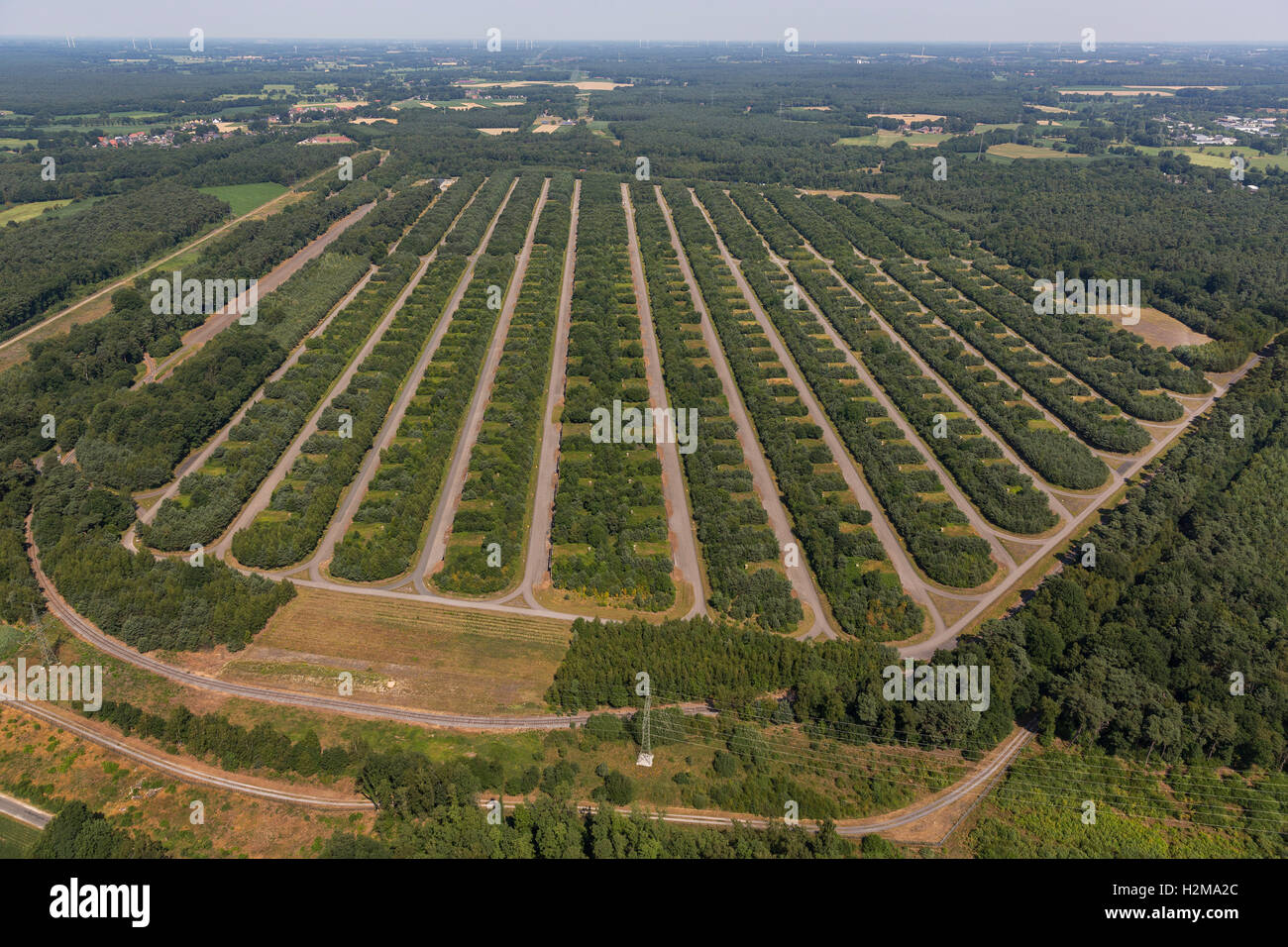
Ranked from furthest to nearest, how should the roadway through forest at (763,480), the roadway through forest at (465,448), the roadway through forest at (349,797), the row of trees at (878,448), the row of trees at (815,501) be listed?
the roadway through forest at (465,448) → the row of trees at (878,448) → the roadway through forest at (763,480) → the row of trees at (815,501) → the roadway through forest at (349,797)

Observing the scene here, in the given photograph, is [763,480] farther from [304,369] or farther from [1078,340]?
[1078,340]

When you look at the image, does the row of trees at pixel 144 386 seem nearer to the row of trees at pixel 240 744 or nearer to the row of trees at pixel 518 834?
the row of trees at pixel 240 744

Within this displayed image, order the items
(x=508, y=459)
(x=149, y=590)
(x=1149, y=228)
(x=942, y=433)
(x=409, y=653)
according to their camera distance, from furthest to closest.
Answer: (x=1149, y=228), (x=942, y=433), (x=508, y=459), (x=149, y=590), (x=409, y=653)

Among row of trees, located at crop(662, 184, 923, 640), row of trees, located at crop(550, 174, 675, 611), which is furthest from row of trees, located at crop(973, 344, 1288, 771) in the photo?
row of trees, located at crop(550, 174, 675, 611)

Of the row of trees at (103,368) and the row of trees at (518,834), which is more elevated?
the row of trees at (103,368)

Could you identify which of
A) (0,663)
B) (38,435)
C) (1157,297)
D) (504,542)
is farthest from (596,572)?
(1157,297)

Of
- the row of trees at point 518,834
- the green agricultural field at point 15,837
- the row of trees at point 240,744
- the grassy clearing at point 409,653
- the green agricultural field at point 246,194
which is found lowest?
the green agricultural field at point 15,837

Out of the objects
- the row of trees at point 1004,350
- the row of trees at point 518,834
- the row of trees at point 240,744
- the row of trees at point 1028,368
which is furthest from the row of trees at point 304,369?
the row of trees at point 1028,368

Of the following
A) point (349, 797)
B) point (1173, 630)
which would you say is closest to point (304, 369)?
point (349, 797)
